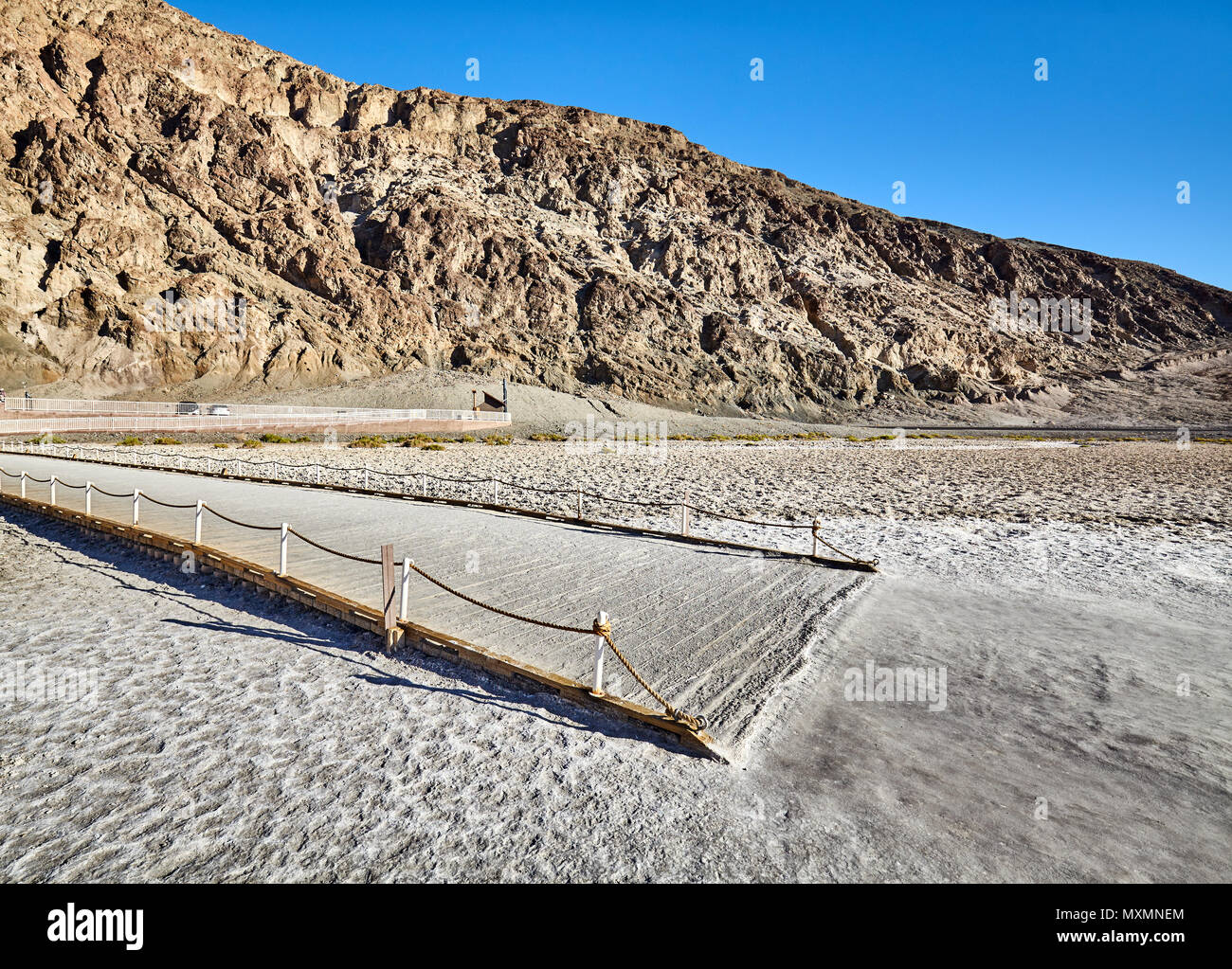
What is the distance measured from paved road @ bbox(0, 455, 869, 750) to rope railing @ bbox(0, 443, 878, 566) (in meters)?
0.84

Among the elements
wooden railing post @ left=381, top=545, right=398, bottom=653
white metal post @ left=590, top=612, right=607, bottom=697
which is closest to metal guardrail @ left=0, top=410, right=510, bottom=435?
wooden railing post @ left=381, top=545, right=398, bottom=653

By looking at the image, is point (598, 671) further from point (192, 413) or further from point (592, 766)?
point (192, 413)

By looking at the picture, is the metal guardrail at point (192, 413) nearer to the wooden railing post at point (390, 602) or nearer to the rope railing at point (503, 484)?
the rope railing at point (503, 484)

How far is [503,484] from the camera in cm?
1451

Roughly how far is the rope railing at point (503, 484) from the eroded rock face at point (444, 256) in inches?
1200

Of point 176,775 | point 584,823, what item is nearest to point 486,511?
point 176,775

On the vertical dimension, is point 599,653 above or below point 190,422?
below

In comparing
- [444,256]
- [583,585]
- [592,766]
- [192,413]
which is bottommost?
[592,766]

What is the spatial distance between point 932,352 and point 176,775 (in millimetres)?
91512

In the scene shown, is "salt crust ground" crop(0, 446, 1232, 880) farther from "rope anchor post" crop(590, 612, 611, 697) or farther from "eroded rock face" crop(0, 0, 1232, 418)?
"eroded rock face" crop(0, 0, 1232, 418)

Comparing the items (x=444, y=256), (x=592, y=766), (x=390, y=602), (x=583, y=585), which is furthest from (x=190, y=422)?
(x=444, y=256)

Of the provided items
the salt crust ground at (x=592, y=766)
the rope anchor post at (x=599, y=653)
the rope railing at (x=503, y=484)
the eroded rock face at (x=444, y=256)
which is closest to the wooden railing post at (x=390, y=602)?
the salt crust ground at (x=592, y=766)

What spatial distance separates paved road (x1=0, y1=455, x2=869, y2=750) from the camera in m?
5.48

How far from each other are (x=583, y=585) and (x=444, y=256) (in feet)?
240
